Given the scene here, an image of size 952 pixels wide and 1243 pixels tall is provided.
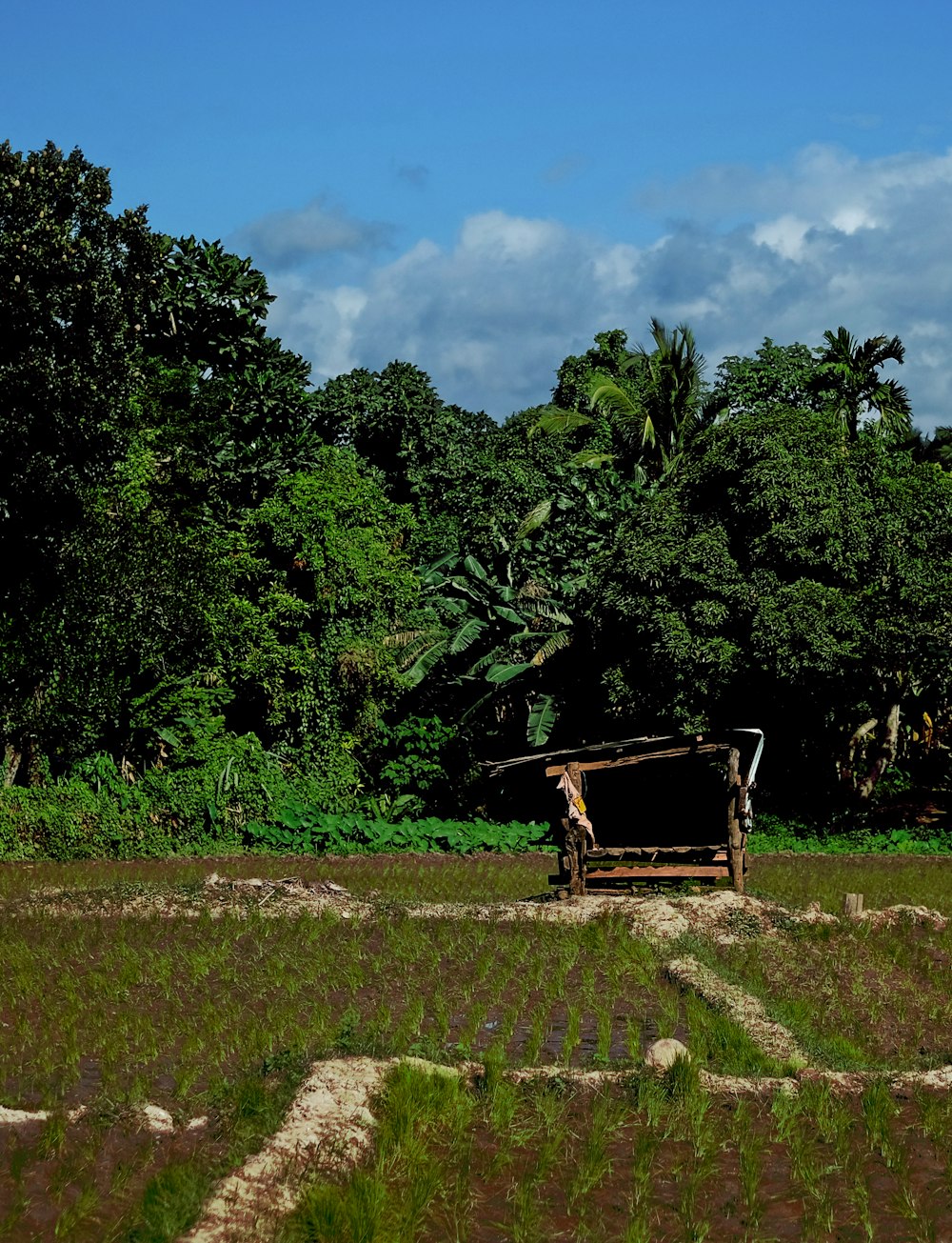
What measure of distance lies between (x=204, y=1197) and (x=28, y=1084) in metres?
2.68

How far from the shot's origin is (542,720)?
26734mm

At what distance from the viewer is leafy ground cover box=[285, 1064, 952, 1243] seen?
6254mm

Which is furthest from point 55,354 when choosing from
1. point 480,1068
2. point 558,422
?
point 480,1068

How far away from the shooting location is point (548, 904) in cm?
1553

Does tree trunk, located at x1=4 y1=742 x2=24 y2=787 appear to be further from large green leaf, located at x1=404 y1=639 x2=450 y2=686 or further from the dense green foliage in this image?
large green leaf, located at x1=404 y1=639 x2=450 y2=686

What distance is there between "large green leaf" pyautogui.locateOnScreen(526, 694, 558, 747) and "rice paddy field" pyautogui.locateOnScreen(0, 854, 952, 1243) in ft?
33.4

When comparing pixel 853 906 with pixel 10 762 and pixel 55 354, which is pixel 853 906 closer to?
pixel 55 354

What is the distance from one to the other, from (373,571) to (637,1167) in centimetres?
2261

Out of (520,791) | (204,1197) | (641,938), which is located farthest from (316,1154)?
(520,791)

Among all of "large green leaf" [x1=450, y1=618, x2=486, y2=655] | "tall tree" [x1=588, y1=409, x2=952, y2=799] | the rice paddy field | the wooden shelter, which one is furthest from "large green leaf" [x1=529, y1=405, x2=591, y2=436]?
the rice paddy field

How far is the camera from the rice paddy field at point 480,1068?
6.45m

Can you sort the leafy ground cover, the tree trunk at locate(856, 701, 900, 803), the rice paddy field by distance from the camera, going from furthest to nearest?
1. the tree trunk at locate(856, 701, 900, 803)
2. the rice paddy field
3. the leafy ground cover

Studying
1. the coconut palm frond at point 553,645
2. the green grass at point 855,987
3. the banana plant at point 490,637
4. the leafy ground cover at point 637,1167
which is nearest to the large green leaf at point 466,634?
the banana plant at point 490,637

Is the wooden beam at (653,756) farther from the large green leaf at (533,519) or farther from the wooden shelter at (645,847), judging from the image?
the large green leaf at (533,519)
